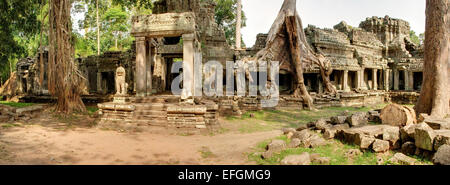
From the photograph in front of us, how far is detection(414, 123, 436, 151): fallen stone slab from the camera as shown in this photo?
135 inches

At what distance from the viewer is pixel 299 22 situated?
13664 millimetres

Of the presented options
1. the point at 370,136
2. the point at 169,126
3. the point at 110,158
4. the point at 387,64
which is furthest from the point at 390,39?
the point at 110,158

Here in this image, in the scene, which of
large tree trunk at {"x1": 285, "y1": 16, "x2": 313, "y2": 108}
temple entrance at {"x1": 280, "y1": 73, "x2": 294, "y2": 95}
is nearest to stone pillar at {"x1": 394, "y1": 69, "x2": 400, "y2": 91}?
temple entrance at {"x1": 280, "y1": 73, "x2": 294, "y2": 95}

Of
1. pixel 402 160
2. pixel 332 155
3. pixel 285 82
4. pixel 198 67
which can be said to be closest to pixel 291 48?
pixel 285 82

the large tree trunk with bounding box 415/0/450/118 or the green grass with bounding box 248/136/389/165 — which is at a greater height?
the large tree trunk with bounding box 415/0/450/118

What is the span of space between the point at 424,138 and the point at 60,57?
39.1 feet

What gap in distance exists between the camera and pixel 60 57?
9188 millimetres

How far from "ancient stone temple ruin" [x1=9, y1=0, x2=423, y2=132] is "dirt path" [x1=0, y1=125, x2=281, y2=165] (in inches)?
44.5

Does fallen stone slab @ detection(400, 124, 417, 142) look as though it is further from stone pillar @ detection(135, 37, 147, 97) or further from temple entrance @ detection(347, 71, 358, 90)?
temple entrance @ detection(347, 71, 358, 90)

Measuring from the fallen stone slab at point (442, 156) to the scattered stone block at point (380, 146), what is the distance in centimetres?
74

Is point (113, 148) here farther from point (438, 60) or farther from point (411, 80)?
point (411, 80)

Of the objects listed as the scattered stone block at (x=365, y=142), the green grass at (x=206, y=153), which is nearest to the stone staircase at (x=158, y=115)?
the green grass at (x=206, y=153)

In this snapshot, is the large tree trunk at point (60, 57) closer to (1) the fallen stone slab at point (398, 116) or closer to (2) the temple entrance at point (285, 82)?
(1) the fallen stone slab at point (398, 116)
